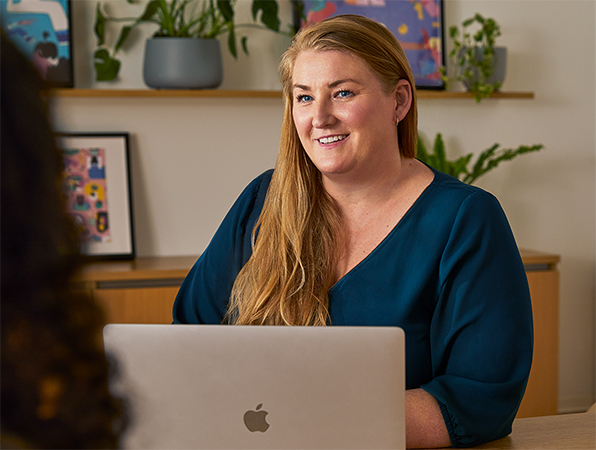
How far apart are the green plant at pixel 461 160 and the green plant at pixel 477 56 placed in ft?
0.93

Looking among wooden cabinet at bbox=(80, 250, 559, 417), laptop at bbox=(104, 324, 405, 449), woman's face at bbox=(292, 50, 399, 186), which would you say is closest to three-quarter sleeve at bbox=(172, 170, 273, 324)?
woman's face at bbox=(292, 50, 399, 186)

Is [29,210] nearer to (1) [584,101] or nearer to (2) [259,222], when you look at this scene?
(2) [259,222]

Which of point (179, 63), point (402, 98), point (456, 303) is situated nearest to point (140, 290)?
point (179, 63)

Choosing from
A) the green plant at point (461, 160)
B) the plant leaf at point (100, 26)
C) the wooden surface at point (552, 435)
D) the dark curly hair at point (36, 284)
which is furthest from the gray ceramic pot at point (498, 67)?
the dark curly hair at point (36, 284)

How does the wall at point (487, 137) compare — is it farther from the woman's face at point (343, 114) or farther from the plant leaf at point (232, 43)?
the woman's face at point (343, 114)

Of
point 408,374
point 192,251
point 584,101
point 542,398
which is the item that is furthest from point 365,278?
point 584,101

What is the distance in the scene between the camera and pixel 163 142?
2881 mm

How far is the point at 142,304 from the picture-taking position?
249 cm

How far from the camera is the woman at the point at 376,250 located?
3.95 feet

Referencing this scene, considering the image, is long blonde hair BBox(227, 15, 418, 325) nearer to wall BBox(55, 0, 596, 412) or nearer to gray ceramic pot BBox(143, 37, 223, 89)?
gray ceramic pot BBox(143, 37, 223, 89)

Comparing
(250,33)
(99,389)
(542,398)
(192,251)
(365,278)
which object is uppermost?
(250,33)

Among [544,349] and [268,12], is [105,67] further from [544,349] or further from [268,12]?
[544,349]

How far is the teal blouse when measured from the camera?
117 cm

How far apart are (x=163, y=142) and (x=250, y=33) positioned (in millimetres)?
648
